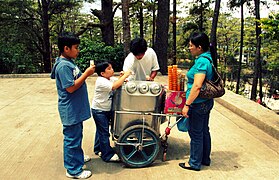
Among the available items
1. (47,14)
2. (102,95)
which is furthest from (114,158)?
(47,14)

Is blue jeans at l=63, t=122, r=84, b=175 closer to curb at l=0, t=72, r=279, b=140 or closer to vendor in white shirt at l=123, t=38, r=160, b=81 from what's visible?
vendor in white shirt at l=123, t=38, r=160, b=81

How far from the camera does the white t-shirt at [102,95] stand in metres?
3.16

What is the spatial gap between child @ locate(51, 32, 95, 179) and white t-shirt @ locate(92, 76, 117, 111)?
0.22m

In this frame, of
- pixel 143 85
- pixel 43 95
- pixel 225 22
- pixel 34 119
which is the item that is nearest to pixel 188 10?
pixel 225 22

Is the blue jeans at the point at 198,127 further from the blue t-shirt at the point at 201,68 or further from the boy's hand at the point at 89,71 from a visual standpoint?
the boy's hand at the point at 89,71

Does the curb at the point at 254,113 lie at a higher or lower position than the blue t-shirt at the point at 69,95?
lower

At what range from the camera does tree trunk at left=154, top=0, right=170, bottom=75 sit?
36.7 feet

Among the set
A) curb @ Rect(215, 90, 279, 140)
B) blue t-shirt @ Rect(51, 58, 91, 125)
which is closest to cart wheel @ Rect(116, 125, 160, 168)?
blue t-shirt @ Rect(51, 58, 91, 125)

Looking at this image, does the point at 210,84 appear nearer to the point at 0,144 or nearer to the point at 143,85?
the point at 143,85

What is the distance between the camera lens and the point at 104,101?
3.25m

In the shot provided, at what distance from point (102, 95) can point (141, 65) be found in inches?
27.4

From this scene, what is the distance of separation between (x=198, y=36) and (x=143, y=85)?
0.74 metres

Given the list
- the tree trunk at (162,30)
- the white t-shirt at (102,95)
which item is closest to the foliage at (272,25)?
the white t-shirt at (102,95)

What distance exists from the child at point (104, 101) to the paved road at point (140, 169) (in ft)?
0.71
